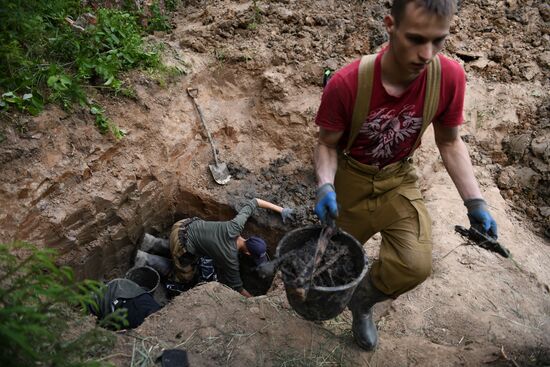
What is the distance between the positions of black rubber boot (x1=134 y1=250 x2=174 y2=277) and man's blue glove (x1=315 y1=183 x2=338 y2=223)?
108 inches

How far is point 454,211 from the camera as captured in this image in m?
4.07

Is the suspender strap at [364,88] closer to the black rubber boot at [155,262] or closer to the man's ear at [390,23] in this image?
the man's ear at [390,23]

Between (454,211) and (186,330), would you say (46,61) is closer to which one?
(186,330)

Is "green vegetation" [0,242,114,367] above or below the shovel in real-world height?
above

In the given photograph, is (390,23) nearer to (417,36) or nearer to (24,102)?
(417,36)

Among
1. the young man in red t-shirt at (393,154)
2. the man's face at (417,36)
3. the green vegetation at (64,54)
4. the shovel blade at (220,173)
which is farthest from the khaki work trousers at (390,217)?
the green vegetation at (64,54)

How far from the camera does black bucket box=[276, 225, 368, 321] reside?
2.15 metres

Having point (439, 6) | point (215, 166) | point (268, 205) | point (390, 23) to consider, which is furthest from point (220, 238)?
point (439, 6)

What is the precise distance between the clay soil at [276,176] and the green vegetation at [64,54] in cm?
15

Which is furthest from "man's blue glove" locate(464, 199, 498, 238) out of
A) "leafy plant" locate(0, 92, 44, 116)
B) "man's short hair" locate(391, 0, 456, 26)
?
"leafy plant" locate(0, 92, 44, 116)

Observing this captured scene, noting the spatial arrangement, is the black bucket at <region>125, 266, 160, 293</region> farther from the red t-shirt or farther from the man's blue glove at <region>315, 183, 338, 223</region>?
the red t-shirt

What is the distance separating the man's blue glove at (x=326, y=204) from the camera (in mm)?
2324

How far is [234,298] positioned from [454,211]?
7.15 feet

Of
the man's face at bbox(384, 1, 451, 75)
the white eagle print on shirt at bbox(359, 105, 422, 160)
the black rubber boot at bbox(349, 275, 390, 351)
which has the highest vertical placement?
the man's face at bbox(384, 1, 451, 75)
